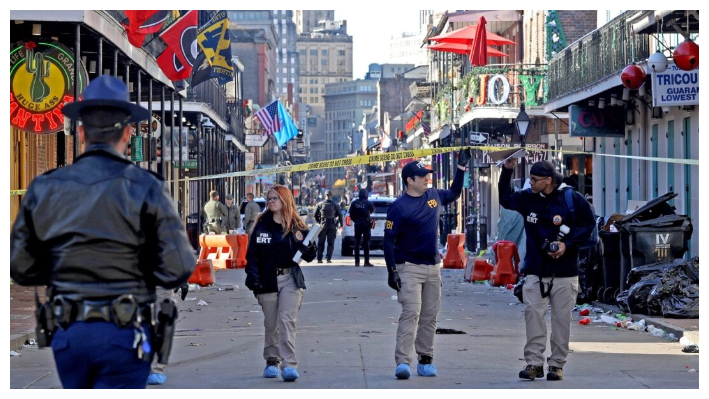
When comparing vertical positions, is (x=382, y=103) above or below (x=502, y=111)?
above

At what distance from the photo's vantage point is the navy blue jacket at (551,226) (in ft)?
31.3

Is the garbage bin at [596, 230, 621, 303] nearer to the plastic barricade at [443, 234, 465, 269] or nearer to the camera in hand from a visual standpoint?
the camera in hand

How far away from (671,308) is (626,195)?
12.4m

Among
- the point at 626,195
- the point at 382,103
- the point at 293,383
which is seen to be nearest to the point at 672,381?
the point at 293,383

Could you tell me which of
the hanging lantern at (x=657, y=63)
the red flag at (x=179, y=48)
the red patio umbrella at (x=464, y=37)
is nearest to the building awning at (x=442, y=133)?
the red patio umbrella at (x=464, y=37)

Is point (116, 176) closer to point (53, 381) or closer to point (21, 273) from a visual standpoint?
point (21, 273)

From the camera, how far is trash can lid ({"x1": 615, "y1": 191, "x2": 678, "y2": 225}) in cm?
1550

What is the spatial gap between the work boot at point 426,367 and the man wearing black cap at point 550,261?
705mm

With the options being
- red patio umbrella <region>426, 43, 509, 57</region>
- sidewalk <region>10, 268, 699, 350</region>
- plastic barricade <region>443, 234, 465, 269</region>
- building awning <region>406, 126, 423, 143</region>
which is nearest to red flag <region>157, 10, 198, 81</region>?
sidewalk <region>10, 268, 699, 350</region>

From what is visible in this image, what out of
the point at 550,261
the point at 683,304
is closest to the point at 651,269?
the point at 683,304

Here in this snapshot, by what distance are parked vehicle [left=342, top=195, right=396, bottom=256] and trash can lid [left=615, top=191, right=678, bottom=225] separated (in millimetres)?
15875

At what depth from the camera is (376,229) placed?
105ft

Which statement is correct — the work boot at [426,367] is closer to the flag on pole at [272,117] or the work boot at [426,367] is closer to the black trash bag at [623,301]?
the black trash bag at [623,301]

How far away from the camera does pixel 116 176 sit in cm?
489
